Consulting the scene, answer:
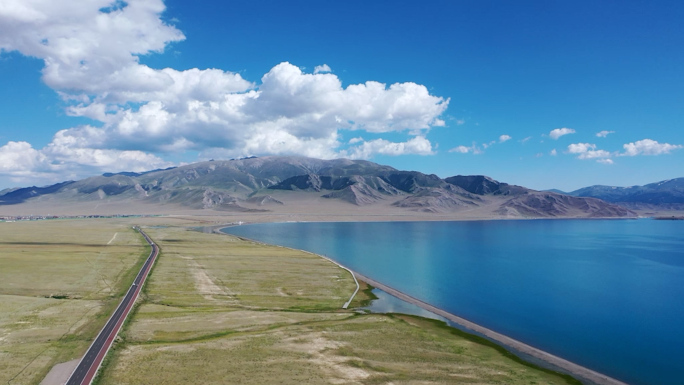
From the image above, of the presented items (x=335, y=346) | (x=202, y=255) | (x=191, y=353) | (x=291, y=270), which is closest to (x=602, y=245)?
(x=291, y=270)

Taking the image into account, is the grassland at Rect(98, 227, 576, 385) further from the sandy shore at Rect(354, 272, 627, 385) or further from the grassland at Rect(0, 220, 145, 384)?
the grassland at Rect(0, 220, 145, 384)

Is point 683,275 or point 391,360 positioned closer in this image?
point 391,360

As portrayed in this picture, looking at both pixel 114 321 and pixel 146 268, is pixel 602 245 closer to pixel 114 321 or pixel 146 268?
pixel 146 268

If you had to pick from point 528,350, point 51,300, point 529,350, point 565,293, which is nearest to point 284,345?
point 528,350

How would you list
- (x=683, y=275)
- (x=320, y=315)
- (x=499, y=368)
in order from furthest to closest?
(x=683, y=275), (x=320, y=315), (x=499, y=368)

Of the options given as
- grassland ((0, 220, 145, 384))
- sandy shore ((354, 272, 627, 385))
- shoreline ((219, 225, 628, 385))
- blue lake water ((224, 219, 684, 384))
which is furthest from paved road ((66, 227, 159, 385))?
blue lake water ((224, 219, 684, 384))

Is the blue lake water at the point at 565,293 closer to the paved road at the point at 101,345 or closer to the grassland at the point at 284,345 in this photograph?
the grassland at the point at 284,345

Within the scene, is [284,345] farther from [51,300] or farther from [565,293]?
[565,293]
